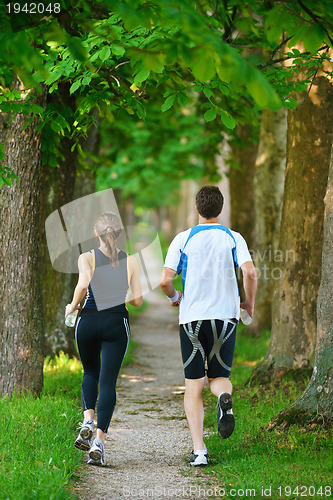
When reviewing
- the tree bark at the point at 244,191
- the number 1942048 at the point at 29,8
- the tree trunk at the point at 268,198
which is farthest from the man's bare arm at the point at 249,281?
the tree bark at the point at 244,191

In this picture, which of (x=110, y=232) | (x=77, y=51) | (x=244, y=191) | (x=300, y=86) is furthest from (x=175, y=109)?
(x=244, y=191)

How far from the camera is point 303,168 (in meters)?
7.42

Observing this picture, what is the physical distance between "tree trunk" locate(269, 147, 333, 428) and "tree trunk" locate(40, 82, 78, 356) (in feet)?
14.8

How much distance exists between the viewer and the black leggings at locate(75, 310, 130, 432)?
523cm

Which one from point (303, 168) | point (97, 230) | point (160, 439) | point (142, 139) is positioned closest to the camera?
point (97, 230)

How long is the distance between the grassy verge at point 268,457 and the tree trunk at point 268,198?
507cm

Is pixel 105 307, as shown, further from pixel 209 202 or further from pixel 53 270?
pixel 53 270

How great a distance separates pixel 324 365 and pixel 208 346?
1.07 meters

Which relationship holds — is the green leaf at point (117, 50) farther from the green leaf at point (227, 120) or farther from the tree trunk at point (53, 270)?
the tree trunk at point (53, 270)

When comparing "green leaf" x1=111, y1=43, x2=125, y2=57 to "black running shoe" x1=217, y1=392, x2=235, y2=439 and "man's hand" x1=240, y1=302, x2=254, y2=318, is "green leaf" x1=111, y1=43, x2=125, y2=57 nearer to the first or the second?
"man's hand" x1=240, y1=302, x2=254, y2=318

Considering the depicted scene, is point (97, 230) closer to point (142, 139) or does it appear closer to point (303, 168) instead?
point (303, 168)

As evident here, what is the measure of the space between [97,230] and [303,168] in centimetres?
310

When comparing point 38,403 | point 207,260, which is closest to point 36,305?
point 38,403

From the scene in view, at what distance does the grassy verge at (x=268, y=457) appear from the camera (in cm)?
431
